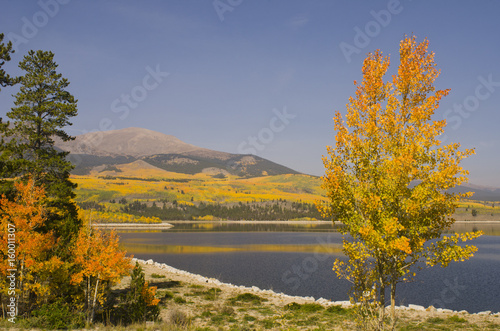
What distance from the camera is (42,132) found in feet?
110

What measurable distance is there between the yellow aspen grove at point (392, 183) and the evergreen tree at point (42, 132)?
26.2 metres

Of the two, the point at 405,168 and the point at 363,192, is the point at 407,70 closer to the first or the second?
the point at 405,168

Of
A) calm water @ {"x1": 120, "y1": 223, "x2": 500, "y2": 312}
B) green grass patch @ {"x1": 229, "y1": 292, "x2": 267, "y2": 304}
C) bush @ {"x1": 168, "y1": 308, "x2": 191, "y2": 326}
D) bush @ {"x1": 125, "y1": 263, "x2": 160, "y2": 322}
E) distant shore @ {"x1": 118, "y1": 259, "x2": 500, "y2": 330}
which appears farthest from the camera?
calm water @ {"x1": 120, "y1": 223, "x2": 500, "y2": 312}

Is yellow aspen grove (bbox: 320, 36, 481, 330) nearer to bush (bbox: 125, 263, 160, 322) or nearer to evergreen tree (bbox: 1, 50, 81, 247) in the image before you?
bush (bbox: 125, 263, 160, 322)

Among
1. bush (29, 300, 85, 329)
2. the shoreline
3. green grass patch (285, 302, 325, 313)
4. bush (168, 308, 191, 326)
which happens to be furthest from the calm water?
bush (29, 300, 85, 329)

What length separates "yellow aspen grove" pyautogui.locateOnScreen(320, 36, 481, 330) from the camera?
11.9m

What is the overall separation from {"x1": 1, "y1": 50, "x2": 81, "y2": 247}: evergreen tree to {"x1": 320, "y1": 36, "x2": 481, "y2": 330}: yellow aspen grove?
26.2 metres

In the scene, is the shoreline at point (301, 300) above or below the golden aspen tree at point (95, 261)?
below

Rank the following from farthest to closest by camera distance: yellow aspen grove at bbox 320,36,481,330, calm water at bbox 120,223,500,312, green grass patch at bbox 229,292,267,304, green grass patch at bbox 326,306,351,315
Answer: calm water at bbox 120,223,500,312 < green grass patch at bbox 229,292,267,304 < green grass patch at bbox 326,306,351,315 < yellow aspen grove at bbox 320,36,481,330

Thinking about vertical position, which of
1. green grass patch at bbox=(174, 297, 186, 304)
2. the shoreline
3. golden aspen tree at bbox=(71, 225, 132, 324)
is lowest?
the shoreline

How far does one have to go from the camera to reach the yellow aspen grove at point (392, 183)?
1192 centimetres

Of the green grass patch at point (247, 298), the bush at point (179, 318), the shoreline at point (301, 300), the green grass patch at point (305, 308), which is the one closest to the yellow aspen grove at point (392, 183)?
the shoreline at point (301, 300)

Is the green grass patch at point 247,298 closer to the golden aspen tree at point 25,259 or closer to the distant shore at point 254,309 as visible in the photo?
the distant shore at point 254,309

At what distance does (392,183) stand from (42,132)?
32352 millimetres
